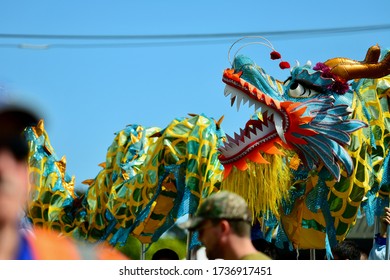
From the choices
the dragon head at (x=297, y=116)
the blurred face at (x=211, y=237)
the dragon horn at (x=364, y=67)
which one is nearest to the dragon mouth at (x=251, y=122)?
the dragon head at (x=297, y=116)

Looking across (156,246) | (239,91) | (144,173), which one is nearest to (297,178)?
(239,91)

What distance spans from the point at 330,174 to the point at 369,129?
22.9 inches

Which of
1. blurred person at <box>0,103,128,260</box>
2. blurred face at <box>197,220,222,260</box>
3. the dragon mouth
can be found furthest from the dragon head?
blurred person at <box>0,103,128,260</box>

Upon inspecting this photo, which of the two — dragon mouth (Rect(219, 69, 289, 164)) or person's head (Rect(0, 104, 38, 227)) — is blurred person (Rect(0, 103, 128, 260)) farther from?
dragon mouth (Rect(219, 69, 289, 164))

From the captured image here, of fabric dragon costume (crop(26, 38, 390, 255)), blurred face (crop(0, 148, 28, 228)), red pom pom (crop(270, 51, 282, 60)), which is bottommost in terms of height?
blurred face (crop(0, 148, 28, 228))

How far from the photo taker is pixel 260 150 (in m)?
5.47

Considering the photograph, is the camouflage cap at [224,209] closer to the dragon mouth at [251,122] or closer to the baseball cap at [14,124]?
the baseball cap at [14,124]

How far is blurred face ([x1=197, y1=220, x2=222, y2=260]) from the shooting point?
6.85ft

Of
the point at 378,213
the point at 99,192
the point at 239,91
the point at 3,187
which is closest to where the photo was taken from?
the point at 3,187

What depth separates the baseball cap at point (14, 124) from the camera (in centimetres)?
131

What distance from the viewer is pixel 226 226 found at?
2.06m

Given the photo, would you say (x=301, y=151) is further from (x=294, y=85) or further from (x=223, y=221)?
(x=223, y=221)

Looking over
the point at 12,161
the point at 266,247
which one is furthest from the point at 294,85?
the point at 12,161
